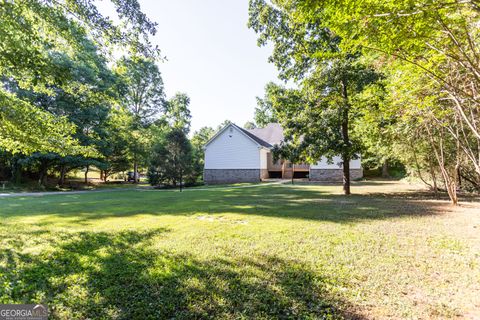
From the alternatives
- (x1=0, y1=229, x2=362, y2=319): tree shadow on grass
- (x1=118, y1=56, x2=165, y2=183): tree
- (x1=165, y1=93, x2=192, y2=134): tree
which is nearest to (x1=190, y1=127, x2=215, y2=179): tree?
(x1=165, y1=93, x2=192, y2=134): tree

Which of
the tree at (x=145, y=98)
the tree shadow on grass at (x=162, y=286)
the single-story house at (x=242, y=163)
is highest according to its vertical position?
the tree at (x=145, y=98)

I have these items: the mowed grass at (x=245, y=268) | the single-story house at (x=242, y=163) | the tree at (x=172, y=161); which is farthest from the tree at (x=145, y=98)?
the mowed grass at (x=245, y=268)

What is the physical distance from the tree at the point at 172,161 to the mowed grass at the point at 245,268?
14.8 m

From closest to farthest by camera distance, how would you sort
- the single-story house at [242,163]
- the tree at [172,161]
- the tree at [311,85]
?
1. the tree at [311,85]
2. the tree at [172,161]
3. the single-story house at [242,163]

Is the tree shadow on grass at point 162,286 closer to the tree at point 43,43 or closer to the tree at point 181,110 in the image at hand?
the tree at point 43,43

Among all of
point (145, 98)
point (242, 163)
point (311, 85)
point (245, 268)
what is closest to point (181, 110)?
point (145, 98)

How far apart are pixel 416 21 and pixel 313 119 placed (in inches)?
395

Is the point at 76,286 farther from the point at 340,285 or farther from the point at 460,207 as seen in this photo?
the point at 460,207

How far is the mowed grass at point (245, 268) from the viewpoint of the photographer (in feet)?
9.77

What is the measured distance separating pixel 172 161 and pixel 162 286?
791 inches

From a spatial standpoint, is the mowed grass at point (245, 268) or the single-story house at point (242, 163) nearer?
the mowed grass at point (245, 268)

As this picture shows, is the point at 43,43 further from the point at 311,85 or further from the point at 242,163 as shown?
the point at 242,163

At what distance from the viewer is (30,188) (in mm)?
21406

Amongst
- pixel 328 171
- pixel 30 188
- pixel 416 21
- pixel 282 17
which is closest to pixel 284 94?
pixel 282 17
